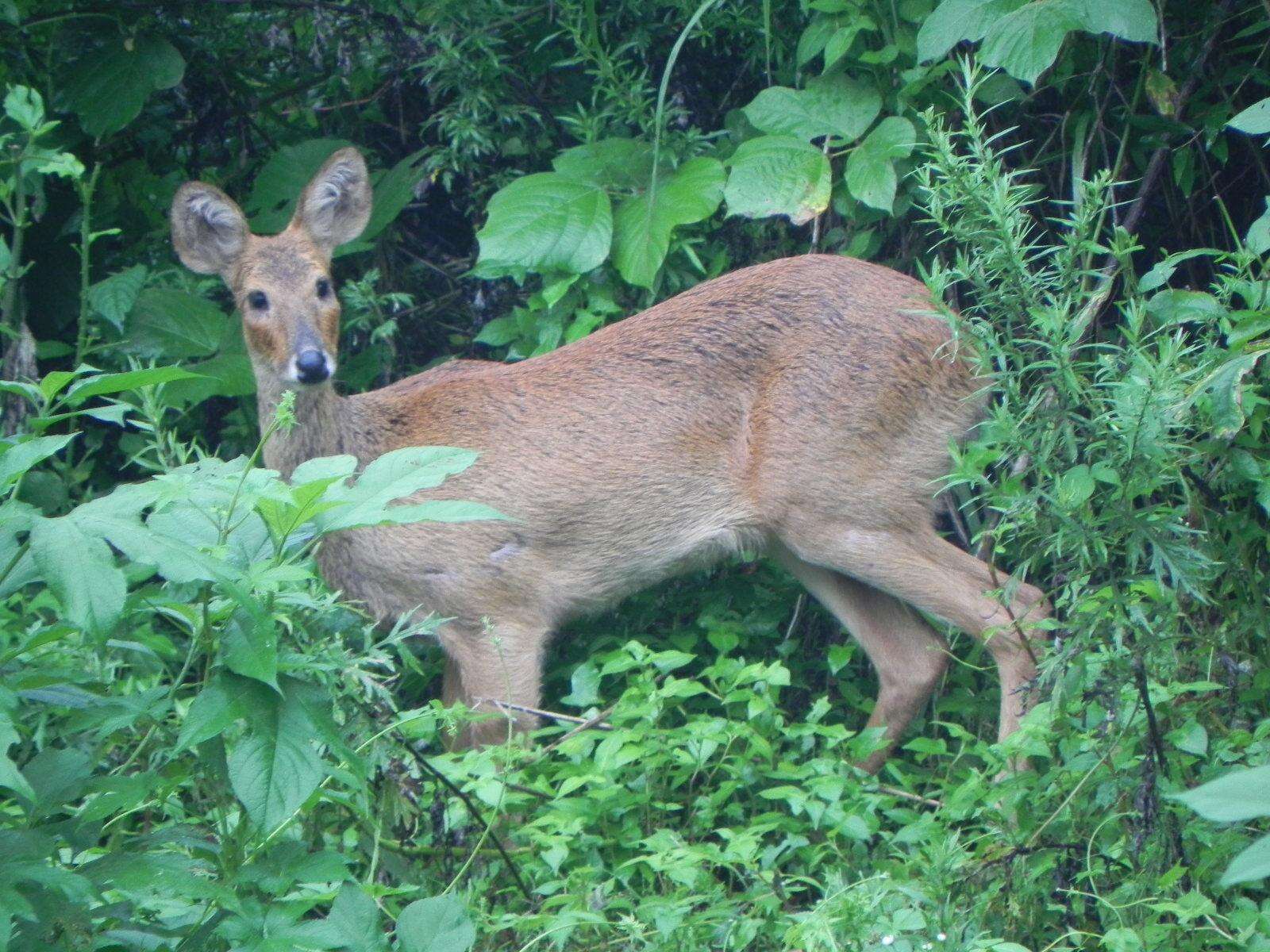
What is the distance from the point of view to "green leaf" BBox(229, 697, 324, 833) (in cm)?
245

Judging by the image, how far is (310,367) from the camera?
17.2ft

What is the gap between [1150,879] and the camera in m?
3.35

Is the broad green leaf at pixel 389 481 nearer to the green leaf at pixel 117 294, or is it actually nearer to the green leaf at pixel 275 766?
the green leaf at pixel 275 766

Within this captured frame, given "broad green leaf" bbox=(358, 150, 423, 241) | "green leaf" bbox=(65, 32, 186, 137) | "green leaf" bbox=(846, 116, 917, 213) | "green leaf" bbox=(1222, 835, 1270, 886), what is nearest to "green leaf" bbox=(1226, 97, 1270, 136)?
"green leaf" bbox=(846, 116, 917, 213)

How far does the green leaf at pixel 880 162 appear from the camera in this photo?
5324 millimetres

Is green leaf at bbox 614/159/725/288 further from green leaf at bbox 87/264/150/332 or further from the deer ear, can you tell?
green leaf at bbox 87/264/150/332

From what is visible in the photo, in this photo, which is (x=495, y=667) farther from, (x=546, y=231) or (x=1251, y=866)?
(x=1251, y=866)

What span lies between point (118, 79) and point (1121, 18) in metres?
4.04

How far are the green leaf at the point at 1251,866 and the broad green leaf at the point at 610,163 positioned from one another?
13.8 feet

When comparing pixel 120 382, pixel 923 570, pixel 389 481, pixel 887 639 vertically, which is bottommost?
pixel 887 639

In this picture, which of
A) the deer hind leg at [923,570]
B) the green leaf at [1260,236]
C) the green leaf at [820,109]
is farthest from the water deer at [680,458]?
the green leaf at [1260,236]

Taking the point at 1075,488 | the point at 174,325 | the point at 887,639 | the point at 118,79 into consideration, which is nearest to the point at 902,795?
the point at 1075,488

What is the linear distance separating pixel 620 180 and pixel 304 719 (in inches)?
149

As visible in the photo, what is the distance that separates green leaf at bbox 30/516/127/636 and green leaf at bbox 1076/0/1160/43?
3.64 meters
